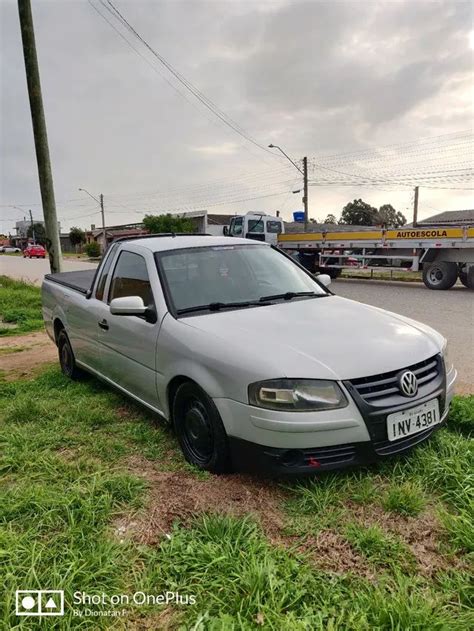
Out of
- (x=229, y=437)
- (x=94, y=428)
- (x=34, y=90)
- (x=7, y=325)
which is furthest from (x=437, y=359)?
(x=7, y=325)

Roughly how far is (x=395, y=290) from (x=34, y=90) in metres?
10.7

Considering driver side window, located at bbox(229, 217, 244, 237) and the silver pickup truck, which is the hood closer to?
the silver pickup truck

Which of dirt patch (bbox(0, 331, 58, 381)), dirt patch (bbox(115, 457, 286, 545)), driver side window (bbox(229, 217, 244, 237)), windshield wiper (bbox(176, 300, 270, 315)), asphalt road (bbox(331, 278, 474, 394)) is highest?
driver side window (bbox(229, 217, 244, 237))

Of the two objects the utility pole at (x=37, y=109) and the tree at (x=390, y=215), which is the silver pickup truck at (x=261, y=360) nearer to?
the utility pole at (x=37, y=109)

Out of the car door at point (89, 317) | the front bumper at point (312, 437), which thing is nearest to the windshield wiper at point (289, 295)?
the front bumper at point (312, 437)

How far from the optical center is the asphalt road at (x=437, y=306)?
5.81 metres

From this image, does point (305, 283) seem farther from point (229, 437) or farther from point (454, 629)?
point (454, 629)

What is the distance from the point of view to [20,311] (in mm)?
10750

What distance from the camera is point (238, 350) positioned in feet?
8.73

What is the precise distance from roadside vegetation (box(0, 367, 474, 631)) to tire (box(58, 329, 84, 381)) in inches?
76.4

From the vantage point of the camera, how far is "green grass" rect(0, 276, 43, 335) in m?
9.23

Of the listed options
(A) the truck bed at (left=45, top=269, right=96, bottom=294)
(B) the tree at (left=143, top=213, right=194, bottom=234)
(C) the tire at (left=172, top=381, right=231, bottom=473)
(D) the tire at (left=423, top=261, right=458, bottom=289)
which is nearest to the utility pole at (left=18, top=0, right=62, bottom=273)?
(A) the truck bed at (left=45, top=269, right=96, bottom=294)

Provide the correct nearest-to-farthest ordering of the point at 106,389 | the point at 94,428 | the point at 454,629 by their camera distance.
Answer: the point at 454,629, the point at 94,428, the point at 106,389

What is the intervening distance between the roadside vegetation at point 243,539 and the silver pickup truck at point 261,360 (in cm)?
25
